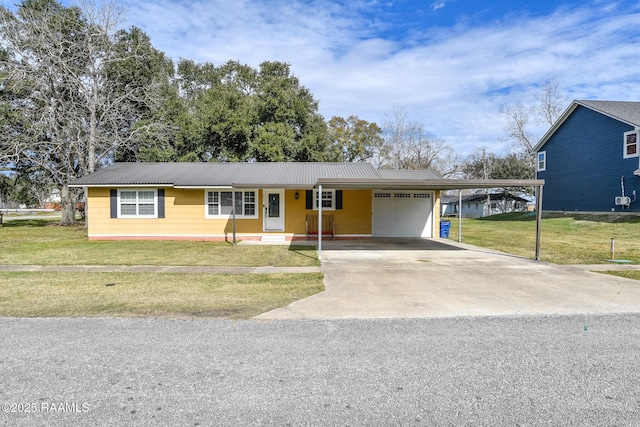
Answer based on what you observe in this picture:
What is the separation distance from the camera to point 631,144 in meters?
20.6

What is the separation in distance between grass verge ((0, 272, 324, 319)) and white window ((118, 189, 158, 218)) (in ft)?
23.2

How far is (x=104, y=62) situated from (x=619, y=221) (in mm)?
30586

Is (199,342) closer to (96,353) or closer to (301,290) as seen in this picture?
(96,353)

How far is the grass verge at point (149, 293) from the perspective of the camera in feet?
17.2

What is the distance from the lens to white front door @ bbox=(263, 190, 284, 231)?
591 inches

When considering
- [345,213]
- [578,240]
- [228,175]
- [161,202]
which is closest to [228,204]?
[228,175]

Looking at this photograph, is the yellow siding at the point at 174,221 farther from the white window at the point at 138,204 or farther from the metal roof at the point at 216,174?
the metal roof at the point at 216,174

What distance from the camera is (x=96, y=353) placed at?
12.3 ft

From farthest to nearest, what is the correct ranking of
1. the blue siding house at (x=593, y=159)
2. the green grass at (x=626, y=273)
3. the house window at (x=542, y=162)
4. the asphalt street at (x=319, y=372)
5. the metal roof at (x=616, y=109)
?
the house window at (x=542, y=162) < the metal roof at (x=616, y=109) < the blue siding house at (x=593, y=159) < the green grass at (x=626, y=273) < the asphalt street at (x=319, y=372)

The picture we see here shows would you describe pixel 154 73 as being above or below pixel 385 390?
above

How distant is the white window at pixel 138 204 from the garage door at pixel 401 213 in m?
8.99

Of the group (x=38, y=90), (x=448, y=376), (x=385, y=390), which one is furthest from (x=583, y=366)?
(x=38, y=90)

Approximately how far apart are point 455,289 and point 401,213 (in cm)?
935

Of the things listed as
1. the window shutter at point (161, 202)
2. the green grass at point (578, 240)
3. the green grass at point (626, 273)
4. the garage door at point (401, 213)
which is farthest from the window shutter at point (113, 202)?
the green grass at point (626, 273)
